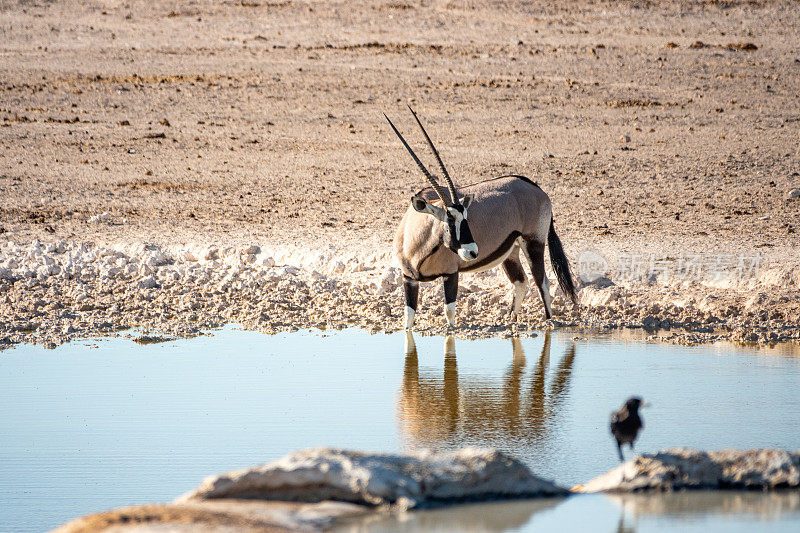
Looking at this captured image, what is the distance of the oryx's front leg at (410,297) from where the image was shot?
337 inches

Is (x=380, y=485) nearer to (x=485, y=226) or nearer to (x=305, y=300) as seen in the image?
(x=485, y=226)

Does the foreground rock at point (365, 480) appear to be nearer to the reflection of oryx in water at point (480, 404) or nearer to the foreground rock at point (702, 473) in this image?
the foreground rock at point (702, 473)

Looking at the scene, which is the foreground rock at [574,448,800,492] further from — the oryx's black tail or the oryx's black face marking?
the oryx's black tail

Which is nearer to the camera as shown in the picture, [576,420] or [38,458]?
[38,458]

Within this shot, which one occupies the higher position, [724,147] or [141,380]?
[724,147]

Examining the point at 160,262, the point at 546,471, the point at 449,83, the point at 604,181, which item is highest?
the point at 449,83

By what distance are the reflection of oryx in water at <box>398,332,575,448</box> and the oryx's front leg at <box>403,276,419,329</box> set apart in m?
0.64

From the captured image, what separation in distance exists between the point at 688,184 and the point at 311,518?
10.2 m

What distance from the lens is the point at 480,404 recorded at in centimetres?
Answer: 671

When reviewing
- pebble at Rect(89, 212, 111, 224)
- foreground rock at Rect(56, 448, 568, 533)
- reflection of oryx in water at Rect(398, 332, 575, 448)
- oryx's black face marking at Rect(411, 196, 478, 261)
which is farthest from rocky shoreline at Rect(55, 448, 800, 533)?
pebble at Rect(89, 212, 111, 224)

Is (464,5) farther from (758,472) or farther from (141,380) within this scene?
(758,472)

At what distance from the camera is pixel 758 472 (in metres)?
4.91

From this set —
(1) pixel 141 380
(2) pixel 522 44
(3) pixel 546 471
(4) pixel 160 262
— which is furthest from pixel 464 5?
(3) pixel 546 471

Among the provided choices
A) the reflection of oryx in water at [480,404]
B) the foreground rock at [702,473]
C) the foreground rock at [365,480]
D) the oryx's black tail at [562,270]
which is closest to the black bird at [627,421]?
the foreground rock at [702,473]
